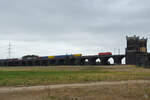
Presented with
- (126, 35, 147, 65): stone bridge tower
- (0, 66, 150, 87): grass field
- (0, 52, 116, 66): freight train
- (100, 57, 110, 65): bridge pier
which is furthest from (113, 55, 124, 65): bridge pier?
(0, 66, 150, 87): grass field

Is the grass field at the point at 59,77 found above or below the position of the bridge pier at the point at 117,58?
below

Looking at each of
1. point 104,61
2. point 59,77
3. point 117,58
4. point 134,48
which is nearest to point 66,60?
point 104,61

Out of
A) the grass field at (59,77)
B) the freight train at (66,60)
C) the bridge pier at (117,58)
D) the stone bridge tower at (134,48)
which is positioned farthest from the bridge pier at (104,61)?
the grass field at (59,77)

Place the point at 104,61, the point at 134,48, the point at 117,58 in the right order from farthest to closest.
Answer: the point at 104,61 < the point at 117,58 < the point at 134,48

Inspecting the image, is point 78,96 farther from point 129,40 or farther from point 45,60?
point 45,60

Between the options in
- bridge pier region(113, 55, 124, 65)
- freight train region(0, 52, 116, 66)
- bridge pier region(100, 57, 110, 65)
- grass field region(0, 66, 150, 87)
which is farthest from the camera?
freight train region(0, 52, 116, 66)

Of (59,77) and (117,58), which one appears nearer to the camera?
(59,77)

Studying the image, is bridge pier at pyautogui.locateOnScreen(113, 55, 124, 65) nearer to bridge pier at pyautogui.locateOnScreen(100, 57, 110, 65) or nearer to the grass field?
bridge pier at pyautogui.locateOnScreen(100, 57, 110, 65)

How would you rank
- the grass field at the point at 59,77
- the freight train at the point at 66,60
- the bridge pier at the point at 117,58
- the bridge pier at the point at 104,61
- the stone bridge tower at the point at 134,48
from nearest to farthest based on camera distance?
1. the grass field at the point at 59,77
2. the stone bridge tower at the point at 134,48
3. the bridge pier at the point at 117,58
4. the bridge pier at the point at 104,61
5. the freight train at the point at 66,60

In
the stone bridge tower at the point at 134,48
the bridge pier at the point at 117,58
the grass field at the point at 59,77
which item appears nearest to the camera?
the grass field at the point at 59,77

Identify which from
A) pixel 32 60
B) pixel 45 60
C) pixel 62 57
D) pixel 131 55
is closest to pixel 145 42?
pixel 131 55

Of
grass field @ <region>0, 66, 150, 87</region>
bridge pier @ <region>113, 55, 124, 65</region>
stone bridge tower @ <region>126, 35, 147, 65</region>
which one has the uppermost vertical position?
stone bridge tower @ <region>126, 35, 147, 65</region>

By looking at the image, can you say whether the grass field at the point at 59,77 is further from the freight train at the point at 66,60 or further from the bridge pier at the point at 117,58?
the freight train at the point at 66,60

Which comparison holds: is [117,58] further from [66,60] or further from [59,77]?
[59,77]
